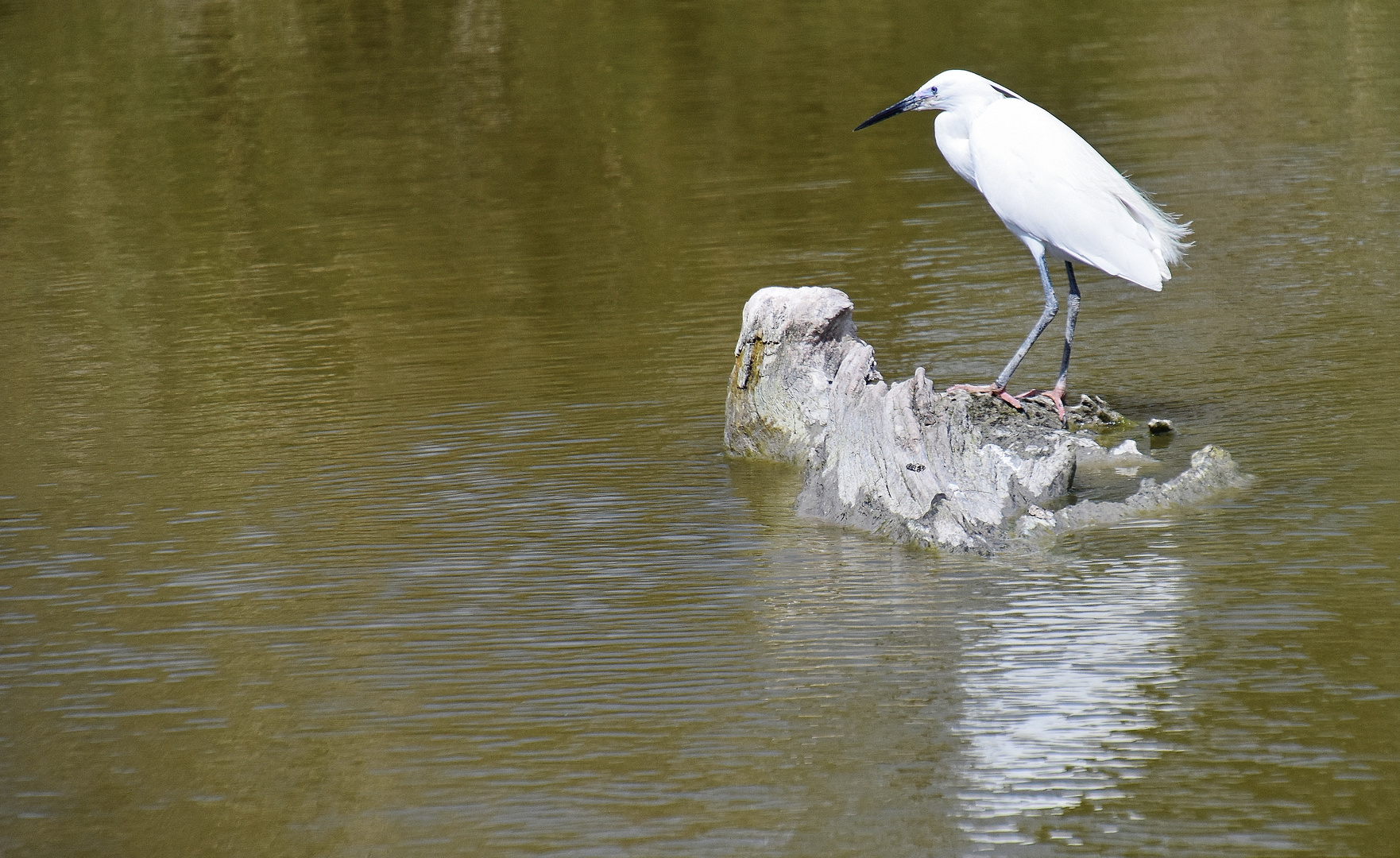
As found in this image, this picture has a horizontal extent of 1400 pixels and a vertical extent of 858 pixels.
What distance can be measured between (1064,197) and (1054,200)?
1.5 inches

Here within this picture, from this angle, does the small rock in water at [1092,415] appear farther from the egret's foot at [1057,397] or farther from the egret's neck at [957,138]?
the egret's neck at [957,138]

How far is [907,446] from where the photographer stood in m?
5.35

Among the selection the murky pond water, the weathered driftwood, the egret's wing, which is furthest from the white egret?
the murky pond water

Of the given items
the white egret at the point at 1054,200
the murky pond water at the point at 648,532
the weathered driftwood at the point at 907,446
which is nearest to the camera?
the murky pond water at the point at 648,532

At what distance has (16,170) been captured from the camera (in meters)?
14.9

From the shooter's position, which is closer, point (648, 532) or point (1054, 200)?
point (648, 532)

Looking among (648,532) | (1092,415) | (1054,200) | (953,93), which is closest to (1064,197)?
Result: (1054,200)

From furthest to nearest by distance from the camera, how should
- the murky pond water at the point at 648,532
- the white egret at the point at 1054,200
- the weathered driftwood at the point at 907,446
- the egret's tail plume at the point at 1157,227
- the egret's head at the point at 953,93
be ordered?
the egret's head at the point at 953,93 < the egret's tail plume at the point at 1157,227 < the white egret at the point at 1054,200 < the weathered driftwood at the point at 907,446 < the murky pond water at the point at 648,532

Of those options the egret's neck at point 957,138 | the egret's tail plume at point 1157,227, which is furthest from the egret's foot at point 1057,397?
the egret's neck at point 957,138

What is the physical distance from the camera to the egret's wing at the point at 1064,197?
613 cm

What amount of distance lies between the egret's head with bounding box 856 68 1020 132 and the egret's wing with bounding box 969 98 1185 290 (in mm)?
122

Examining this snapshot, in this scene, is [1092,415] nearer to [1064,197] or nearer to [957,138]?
[1064,197]

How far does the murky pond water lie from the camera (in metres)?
3.69

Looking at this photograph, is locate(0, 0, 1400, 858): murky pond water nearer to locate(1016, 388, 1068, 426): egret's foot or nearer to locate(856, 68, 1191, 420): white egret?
locate(1016, 388, 1068, 426): egret's foot
